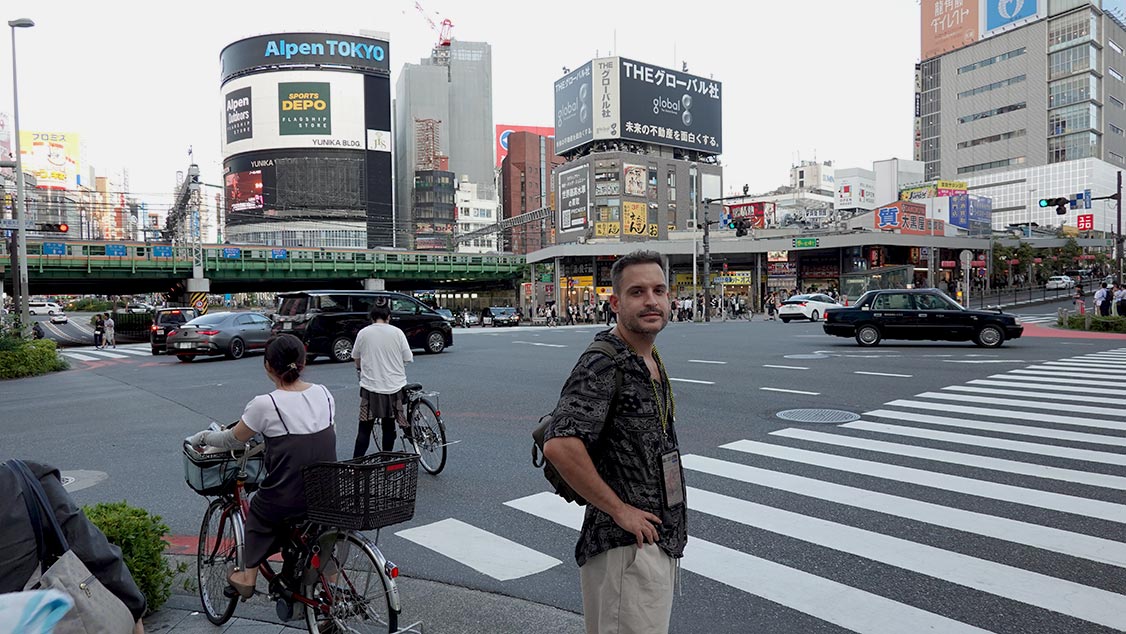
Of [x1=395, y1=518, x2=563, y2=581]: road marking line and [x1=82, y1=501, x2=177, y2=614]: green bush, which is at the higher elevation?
[x1=82, y1=501, x2=177, y2=614]: green bush

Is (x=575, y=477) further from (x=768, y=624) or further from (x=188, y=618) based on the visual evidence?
(x=188, y=618)

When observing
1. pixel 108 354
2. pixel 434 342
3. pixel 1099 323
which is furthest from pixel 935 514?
pixel 108 354

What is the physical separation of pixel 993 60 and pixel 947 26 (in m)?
13.0

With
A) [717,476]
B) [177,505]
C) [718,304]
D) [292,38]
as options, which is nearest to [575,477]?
[717,476]

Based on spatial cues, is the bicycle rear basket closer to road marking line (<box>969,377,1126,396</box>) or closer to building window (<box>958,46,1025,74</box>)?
road marking line (<box>969,377,1126,396</box>)

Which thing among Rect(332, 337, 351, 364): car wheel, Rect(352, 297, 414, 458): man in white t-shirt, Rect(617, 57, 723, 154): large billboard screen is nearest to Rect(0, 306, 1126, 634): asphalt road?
Rect(352, 297, 414, 458): man in white t-shirt

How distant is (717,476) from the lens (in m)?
6.87

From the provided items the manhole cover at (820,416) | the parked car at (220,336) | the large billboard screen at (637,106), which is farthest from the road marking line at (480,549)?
the large billboard screen at (637,106)

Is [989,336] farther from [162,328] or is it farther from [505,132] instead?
[505,132]

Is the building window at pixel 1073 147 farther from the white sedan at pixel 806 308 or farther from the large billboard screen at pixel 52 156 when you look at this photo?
the large billboard screen at pixel 52 156

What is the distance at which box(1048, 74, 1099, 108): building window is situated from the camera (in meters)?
97.9

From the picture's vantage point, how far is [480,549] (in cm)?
511

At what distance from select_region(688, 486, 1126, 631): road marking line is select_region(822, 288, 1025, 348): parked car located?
1610 cm

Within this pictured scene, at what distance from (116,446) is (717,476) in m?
7.40
